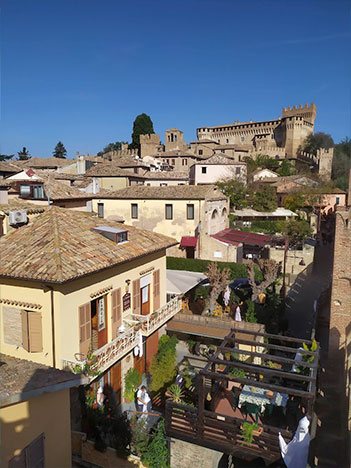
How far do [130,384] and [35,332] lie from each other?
4.66m

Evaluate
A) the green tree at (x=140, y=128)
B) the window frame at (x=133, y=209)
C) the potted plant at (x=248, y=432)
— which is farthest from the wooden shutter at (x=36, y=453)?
the green tree at (x=140, y=128)

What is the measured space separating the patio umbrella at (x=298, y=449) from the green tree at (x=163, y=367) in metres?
6.84

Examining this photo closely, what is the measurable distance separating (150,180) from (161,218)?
65.9 ft

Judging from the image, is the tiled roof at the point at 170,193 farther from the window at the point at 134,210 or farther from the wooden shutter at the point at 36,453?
the wooden shutter at the point at 36,453

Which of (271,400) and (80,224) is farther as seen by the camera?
(80,224)

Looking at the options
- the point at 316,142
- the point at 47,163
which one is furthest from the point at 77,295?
the point at 316,142

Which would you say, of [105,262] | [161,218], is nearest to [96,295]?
[105,262]

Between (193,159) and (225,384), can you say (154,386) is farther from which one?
(193,159)

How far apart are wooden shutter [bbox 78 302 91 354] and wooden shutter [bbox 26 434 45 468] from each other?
4.70 m

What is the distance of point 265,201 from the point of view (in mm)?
42594

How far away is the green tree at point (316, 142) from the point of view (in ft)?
258

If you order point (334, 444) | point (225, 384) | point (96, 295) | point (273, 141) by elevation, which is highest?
point (273, 141)

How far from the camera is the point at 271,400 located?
34.4 ft

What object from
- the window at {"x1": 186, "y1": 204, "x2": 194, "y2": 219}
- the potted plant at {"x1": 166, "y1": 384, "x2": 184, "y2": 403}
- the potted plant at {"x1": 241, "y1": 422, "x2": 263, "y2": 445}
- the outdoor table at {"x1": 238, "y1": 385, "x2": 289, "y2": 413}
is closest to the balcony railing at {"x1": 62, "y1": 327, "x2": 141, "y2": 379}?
the potted plant at {"x1": 166, "y1": 384, "x2": 184, "y2": 403}
